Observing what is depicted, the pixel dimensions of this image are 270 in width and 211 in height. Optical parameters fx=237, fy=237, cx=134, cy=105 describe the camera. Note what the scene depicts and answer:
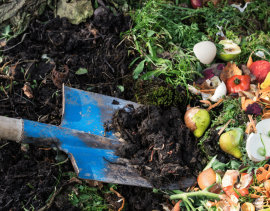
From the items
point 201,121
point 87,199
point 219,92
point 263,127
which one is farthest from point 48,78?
point 263,127

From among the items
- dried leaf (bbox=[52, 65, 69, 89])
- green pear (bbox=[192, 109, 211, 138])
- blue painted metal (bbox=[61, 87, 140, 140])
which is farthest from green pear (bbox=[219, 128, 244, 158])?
dried leaf (bbox=[52, 65, 69, 89])

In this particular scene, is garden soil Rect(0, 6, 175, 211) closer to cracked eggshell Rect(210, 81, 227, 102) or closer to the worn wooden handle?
the worn wooden handle

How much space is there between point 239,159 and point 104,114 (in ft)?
4.70

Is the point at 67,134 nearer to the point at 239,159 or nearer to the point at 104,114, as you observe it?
the point at 104,114

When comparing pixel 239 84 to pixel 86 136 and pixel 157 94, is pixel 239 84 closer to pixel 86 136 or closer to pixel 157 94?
pixel 157 94

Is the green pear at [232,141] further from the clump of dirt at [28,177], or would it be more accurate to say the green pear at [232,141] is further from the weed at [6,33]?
the weed at [6,33]

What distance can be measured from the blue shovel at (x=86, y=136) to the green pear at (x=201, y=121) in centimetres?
50

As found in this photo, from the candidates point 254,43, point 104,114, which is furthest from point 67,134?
point 254,43

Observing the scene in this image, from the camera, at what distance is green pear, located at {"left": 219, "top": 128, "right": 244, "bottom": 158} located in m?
2.25

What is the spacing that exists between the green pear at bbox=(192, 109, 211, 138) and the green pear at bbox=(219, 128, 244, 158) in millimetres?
249

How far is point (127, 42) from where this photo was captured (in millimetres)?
2898

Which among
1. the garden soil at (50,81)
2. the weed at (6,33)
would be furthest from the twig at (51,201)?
the weed at (6,33)

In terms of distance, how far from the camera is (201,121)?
249cm

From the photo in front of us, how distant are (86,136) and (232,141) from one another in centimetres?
139
